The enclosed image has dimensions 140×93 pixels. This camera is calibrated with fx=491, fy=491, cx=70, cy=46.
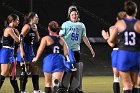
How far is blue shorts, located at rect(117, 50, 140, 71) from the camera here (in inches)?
278

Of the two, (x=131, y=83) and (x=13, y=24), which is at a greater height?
(x=13, y=24)

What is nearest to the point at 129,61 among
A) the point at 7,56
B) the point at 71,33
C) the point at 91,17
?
the point at 71,33

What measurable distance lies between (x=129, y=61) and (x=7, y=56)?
3.64 m

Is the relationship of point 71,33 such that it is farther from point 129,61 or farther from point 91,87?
point 91,87

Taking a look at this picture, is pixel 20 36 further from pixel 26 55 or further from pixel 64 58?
pixel 64 58

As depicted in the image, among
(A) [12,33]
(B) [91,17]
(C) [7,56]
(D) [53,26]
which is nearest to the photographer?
(D) [53,26]

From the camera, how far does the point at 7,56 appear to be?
10016 mm

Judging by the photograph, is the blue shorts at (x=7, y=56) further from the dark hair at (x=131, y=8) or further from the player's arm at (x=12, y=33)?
the dark hair at (x=131, y=8)

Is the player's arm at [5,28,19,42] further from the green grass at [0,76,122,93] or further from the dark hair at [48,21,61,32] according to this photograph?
the green grass at [0,76,122,93]

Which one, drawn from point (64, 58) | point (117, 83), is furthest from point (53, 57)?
point (117, 83)

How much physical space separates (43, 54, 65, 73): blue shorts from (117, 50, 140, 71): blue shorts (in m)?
1.54

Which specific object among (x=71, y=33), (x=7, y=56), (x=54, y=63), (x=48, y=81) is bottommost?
(x=48, y=81)

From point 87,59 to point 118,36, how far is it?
29.4 ft

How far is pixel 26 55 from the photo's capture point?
9.88m
